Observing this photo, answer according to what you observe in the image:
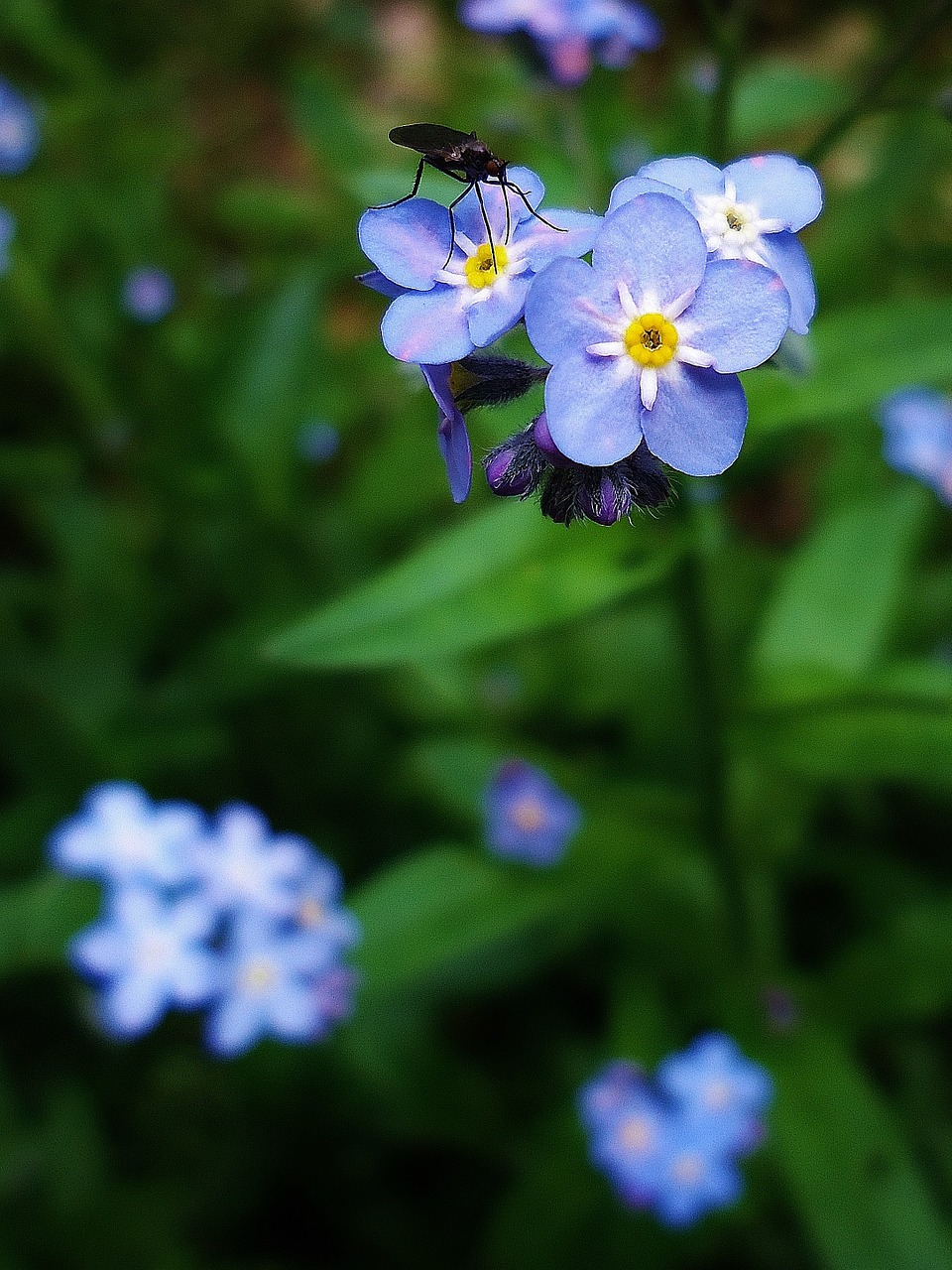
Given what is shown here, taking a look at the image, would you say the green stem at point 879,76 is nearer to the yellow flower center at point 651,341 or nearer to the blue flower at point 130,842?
the yellow flower center at point 651,341

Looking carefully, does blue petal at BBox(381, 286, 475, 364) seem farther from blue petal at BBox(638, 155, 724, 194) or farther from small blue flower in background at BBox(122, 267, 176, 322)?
small blue flower in background at BBox(122, 267, 176, 322)

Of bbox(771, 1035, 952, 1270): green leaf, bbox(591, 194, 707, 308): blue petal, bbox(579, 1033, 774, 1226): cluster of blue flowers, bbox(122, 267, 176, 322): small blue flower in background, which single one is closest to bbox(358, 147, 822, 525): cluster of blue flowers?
bbox(591, 194, 707, 308): blue petal

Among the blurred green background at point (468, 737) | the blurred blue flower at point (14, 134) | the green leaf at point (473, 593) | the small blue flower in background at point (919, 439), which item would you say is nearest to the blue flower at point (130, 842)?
the blurred green background at point (468, 737)

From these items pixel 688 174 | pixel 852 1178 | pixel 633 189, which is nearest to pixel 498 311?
pixel 633 189

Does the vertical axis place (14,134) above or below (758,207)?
above

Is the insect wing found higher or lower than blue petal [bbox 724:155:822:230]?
higher

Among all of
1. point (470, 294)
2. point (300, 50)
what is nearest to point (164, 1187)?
point (470, 294)

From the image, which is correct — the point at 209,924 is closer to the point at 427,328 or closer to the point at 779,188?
the point at 427,328
